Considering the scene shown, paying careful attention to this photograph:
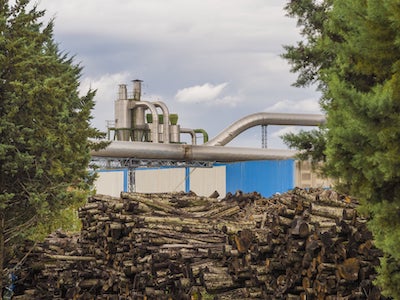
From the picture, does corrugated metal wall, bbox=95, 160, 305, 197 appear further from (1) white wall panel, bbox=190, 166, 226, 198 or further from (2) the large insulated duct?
(2) the large insulated duct

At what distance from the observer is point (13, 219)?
54.7 ft

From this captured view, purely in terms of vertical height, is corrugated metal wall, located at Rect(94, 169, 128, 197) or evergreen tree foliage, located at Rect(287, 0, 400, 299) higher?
evergreen tree foliage, located at Rect(287, 0, 400, 299)

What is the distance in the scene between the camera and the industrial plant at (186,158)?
122 feet

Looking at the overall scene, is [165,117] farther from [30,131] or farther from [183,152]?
[30,131]

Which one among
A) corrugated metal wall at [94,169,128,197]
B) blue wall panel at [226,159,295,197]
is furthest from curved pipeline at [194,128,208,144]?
blue wall panel at [226,159,295,197]

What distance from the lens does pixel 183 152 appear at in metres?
37.3

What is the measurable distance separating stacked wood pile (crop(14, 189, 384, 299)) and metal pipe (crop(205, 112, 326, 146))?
22074 millimetres

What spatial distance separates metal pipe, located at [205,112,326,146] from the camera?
4238 cm

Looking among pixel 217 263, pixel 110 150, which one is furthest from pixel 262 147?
pixel 217 263

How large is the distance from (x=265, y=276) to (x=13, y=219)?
685cm

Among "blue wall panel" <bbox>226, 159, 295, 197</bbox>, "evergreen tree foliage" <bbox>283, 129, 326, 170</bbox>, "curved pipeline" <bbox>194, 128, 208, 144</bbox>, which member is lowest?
"blue wall panel" <bbox>226, 159, 295, 197</bbox>

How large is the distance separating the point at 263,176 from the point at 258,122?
16.5 ft

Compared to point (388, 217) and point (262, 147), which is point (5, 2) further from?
point (262, 147)

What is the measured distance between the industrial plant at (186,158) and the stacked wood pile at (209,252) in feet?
54.7
